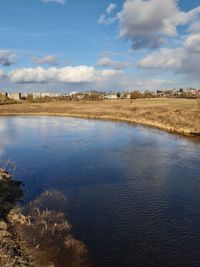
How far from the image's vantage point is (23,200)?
69.3 feet

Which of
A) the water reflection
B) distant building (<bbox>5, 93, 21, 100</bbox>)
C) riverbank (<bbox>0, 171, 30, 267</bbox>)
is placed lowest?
the water reflection

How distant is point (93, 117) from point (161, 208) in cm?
6017

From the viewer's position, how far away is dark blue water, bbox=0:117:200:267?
15.3 m

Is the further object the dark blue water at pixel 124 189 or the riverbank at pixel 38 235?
the dark blue water at pixel 124 189

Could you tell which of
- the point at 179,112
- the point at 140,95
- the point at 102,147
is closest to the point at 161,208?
the point at 102,147

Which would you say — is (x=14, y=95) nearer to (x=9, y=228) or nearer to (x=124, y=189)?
(x=124, y=189)

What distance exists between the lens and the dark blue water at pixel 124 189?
15.3 m

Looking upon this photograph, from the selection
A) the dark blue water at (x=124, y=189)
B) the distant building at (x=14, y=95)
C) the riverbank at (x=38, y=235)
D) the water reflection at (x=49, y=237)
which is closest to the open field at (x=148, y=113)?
the dark blue water at (x=124, y=189)

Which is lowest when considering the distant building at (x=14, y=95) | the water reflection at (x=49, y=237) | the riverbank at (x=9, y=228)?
the water reflection at (x=49, y=237)

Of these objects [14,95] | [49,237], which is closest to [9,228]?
[49,237]

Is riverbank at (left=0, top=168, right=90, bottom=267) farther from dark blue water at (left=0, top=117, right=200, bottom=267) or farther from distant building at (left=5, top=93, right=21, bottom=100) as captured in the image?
distant building at (left=5, top=93, right=21, bottom=100)

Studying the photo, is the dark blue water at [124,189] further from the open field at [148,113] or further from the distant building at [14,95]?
the distant building at [14,95]

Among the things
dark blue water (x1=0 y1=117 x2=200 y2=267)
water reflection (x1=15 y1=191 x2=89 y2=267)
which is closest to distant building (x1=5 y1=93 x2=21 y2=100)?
dark blue water (x1=0 y1=117 x2=200 y2=267)

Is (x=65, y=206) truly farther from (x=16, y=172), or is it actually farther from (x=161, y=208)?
(x=16, y=172)
